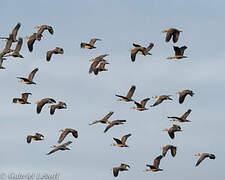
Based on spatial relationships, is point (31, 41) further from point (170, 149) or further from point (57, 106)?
point (170, 149)

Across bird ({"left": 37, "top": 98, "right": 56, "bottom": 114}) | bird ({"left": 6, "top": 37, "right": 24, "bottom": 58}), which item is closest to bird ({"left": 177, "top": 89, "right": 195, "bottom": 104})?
bird ({"left": 37, "top": 98, "right": 56, "bottom": 114})

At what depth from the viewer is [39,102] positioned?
75438 mm

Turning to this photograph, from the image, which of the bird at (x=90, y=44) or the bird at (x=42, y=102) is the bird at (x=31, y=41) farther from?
the bird at (x=90, y=44)

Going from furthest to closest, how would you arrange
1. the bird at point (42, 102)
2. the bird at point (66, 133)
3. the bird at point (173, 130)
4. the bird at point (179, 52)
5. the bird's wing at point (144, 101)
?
the bird's wing at point (144, 101)
the bird at point (179, 52)
the bird at point (42, 102)
the bird at point (173, 130)
the bird at point (66, 133)

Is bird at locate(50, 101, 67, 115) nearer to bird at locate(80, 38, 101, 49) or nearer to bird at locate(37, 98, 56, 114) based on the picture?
bird at locate(37, 98, 56, 114)

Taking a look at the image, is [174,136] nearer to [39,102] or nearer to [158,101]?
[158,101]

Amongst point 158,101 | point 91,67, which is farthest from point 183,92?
point 91,67

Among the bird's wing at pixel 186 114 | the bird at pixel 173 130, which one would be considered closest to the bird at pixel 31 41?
the bird at pixel 173 130

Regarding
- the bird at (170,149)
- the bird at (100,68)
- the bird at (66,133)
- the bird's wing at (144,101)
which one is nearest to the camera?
the bird at (66,133)

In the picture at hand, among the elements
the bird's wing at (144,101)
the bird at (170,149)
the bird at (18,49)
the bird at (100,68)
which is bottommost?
the bird at (170,149)

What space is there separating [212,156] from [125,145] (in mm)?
8279

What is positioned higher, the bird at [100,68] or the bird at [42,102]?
the bird at [100,68]

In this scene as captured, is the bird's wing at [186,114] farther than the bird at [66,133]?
Yes

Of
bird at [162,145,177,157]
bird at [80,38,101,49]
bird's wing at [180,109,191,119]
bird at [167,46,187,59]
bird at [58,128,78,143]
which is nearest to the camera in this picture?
bird at [58,128,78,143]
